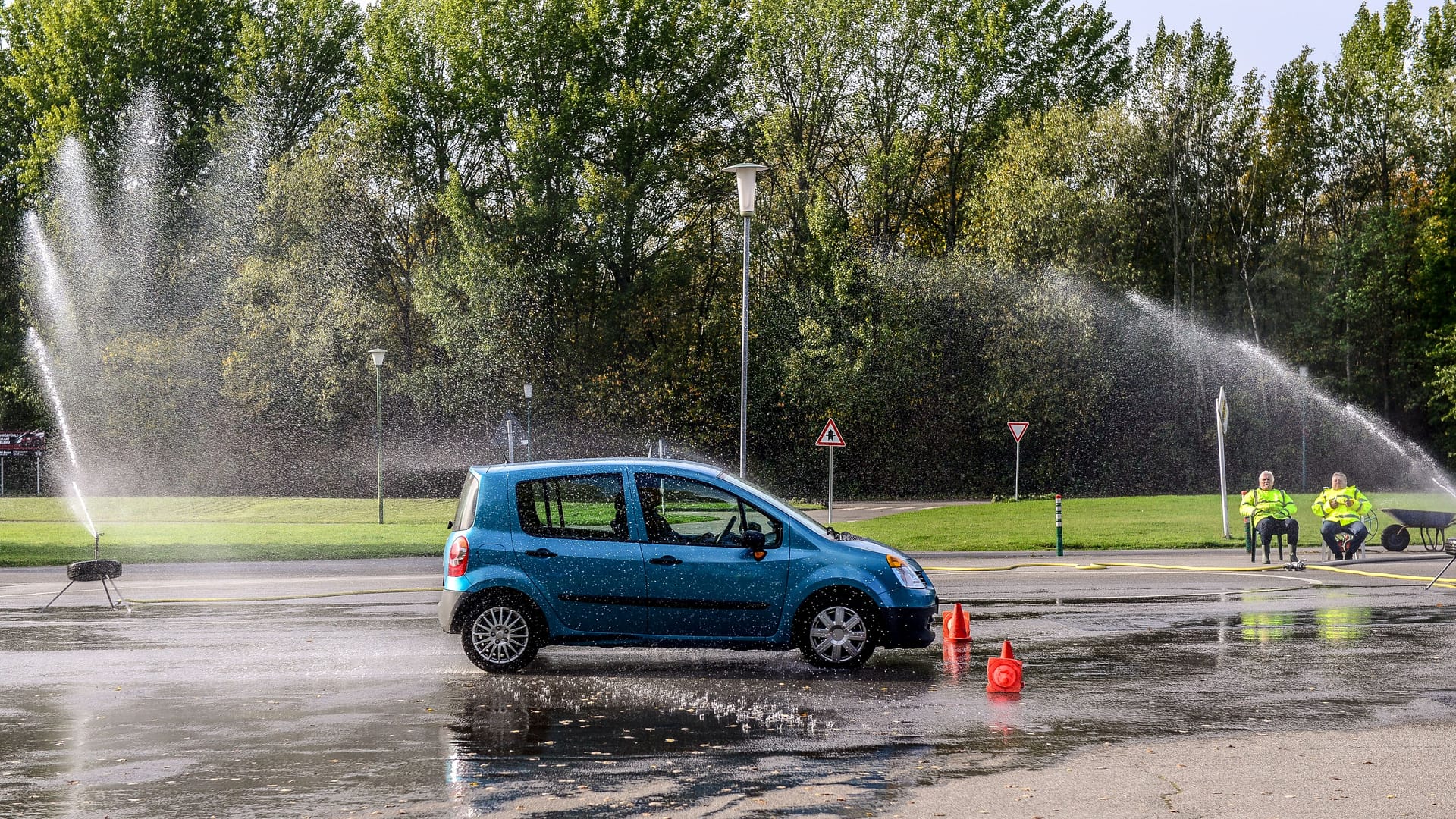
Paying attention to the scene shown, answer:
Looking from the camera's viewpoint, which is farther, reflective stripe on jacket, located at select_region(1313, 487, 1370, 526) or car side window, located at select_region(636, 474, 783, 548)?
reflective stripe on jacket, located at select_region(1313, 487, 1370, 526)

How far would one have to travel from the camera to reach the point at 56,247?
5541 centimetres

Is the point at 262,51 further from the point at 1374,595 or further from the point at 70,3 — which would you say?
the point at 1374,595

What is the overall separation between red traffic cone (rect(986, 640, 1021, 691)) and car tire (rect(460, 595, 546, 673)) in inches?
146

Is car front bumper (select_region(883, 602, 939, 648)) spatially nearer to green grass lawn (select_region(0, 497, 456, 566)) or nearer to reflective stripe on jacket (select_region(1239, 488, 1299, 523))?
reflective stripe on jacket (select_region(1239, 488, 1299, 523))

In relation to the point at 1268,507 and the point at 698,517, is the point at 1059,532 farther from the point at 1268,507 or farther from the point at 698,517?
the point at 698,517

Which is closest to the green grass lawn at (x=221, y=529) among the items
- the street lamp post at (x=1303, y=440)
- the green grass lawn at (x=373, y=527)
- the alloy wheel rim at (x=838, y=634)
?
the green grass lawn at (x=373, y=527)

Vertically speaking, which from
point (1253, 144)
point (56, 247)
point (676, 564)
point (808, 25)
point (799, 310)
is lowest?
point (676, 564)

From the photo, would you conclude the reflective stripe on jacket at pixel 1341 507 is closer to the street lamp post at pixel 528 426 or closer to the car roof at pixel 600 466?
the car roof at pixel 600 466

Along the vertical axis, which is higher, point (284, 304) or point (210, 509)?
point (284, 304)

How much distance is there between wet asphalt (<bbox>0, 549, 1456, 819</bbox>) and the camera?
24.6ft

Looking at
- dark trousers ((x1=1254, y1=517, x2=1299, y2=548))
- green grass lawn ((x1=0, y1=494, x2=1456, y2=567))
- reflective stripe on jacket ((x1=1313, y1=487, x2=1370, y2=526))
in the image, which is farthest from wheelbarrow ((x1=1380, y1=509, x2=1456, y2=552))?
green grass lawn ((x1=0, y1=494, x2=1456, y2=567))

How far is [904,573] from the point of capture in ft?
37.7

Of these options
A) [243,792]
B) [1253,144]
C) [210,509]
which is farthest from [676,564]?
[1253,144]

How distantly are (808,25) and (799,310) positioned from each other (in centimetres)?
1148
